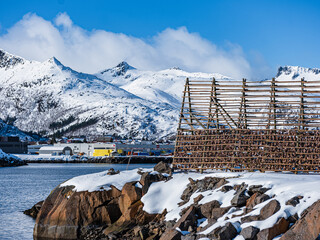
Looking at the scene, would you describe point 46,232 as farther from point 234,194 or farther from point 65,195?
point 234,194

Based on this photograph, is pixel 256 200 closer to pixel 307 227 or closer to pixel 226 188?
pixel 226 188

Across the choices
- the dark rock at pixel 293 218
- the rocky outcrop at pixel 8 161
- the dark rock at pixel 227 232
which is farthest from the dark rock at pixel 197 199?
the rocky outcrop at pixel 8 161

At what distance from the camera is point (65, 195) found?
28250 mm

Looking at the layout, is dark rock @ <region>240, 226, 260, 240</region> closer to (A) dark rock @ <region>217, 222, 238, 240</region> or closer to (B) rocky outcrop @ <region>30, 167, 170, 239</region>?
(A) dark rock @ <region>217, 222, 238, 240</region>

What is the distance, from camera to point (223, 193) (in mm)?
23062

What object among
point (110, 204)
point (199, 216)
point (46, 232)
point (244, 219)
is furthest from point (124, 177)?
point (244, 219)

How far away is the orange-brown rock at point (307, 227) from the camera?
18.1 meters

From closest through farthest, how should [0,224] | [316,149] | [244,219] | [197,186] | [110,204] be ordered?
[244,219], [197,186], [110,204], [316,149], [0,224]

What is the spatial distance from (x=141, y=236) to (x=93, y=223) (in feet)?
12.6

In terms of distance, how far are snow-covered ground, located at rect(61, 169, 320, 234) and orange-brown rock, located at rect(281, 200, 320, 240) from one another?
77cm

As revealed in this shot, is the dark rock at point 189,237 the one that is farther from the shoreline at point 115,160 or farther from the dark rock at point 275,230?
the shoreline at point 115,160

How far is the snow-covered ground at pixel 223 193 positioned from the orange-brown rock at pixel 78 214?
0.48m

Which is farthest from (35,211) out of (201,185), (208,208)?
(208,208)

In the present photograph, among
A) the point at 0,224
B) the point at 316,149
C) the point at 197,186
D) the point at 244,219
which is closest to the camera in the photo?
the point at 244,219
